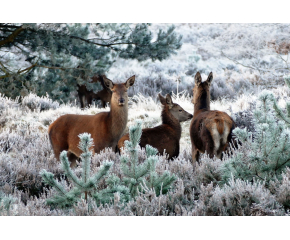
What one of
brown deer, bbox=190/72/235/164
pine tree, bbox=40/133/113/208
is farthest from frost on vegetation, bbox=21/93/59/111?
pine tree, bbox=40/133/113/208

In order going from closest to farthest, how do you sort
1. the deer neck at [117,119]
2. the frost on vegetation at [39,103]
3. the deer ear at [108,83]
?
the deer ear at [108,83] → the deer neck at [117,119] → the frost on vegetation at [39,103]

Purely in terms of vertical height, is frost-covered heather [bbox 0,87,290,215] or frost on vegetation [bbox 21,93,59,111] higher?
frost on vegetation [bbox 21,93,59,111]

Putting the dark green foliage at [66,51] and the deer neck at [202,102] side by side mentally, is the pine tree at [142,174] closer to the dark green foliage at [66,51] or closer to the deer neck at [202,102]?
the deer neck at [202,102]

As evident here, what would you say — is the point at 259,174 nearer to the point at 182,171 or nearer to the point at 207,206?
the point at 207,206

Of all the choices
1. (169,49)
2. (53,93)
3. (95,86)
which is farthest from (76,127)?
(169,49)

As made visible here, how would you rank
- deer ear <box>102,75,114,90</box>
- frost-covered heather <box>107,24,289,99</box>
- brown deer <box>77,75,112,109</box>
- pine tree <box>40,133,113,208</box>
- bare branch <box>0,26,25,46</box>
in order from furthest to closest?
frost-covered heather <box>107,24,289,99</box> < brown deer <box>77,75,112,109</box> < bare branch <box>0,26,25,46</box> < deer ear <box>102,75,114,90</box> < pine tree <box>40,133,113,208</box>

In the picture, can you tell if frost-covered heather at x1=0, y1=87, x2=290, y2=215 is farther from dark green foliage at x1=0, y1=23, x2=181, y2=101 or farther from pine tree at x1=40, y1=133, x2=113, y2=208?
dark green foliage at x1=0, y1=23, x2=181, y2=101

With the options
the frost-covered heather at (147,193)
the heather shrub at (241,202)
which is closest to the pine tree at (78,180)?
the frost-covered heather at (147,193)

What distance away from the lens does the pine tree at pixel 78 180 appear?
221 centimetres

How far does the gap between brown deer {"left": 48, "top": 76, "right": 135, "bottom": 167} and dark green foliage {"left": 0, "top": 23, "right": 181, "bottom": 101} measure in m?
0.68

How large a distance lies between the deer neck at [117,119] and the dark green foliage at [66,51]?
747 millimetres

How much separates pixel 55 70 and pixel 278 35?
330cm

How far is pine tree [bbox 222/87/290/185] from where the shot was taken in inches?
94.3

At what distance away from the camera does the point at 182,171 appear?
10.6 feet
